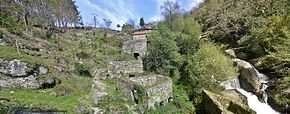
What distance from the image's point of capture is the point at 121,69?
26297 mm

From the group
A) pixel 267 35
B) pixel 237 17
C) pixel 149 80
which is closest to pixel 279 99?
pixel 267 35

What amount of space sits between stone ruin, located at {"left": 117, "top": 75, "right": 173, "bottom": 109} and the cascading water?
722cm

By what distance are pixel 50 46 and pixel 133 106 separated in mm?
16940

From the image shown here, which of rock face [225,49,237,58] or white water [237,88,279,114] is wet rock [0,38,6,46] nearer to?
white water [237,88,279,114]

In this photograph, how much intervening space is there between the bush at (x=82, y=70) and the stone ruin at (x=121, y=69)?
1.38 meters

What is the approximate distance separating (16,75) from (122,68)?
11265 millimetres

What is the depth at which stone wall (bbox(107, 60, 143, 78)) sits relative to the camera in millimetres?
25358

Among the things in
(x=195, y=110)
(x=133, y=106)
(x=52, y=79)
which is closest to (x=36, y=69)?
(x=52, y=79)

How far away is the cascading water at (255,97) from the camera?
2362 cm

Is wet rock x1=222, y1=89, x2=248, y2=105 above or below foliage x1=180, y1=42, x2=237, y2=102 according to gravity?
below

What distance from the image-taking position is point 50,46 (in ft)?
100

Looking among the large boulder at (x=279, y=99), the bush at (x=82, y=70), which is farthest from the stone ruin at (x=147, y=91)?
the large boulder at (x=279, y=99)

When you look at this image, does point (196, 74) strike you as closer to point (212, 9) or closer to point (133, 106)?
point (133, 106)

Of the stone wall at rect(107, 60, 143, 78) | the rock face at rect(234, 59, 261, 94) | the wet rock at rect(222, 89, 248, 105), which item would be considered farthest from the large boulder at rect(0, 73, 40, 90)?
the rock face at rect(234, 59, 261, 94)
